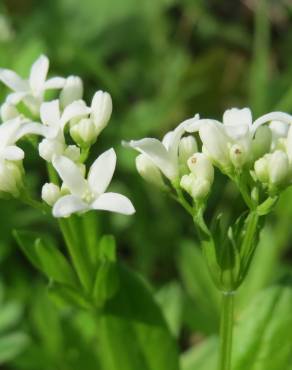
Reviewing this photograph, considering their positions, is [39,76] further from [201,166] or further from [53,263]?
[201,166]

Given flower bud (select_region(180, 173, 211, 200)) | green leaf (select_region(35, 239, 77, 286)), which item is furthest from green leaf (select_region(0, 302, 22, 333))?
flower bud (select_region(180, 173, 211, 200))

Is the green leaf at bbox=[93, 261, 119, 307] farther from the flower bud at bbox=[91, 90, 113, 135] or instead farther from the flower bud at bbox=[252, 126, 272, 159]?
the flower bud at bbox=[252, 126, 272, 159]

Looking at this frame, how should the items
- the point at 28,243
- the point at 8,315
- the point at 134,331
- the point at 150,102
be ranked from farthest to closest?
the point at 150,102 < the point at 8,315 < the point at 134,331 < the point at 28,243

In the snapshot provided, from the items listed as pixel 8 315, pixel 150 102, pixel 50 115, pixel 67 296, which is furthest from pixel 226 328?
pixel 150 102

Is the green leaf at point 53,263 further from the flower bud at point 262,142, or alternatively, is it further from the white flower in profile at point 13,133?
the flower bud at point 262,142

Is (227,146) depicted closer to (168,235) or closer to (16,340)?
(16,340)

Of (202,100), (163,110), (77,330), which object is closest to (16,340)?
(77,330)
